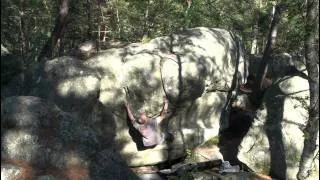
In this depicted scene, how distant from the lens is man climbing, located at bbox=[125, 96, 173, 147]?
1339cm

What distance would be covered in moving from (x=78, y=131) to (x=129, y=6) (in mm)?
16240

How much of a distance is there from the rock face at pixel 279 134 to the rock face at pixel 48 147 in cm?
710

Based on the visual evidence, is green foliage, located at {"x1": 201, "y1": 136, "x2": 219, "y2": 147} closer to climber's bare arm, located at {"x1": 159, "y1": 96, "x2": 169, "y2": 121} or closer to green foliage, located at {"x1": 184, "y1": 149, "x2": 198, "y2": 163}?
green foliage, located at {"x1": 184, "y1": 149, "x2": 198, "y2": 163}

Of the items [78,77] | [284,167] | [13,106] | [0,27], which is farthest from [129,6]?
[13,106]

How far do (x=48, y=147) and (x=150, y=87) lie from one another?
6.63 meters

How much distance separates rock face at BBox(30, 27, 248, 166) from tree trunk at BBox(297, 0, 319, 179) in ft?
12.7

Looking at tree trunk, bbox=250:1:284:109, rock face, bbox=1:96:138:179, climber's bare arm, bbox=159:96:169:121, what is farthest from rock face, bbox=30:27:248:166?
rock face, bbox=1:96:138:179

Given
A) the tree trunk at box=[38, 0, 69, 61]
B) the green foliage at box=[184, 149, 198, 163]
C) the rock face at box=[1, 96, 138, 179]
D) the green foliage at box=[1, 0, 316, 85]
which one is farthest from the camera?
the green foliage at box=[1, 0, 316, 85]

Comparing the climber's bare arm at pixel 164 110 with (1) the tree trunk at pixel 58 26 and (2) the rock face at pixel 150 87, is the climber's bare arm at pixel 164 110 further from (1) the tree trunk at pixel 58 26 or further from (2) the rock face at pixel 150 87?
(1) the tree trunk at pixel 58 26

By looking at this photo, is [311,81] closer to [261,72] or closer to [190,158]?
[190,158]

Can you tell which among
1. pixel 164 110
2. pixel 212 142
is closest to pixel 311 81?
pixel 164 110

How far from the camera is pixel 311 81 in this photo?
464 inches

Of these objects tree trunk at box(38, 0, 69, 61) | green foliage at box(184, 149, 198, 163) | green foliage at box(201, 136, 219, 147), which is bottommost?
green foliage at box(184, 149, 198, 163)

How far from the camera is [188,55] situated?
14594mm
